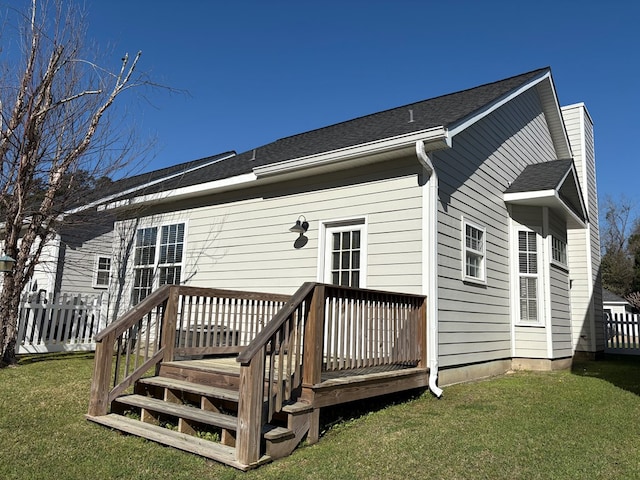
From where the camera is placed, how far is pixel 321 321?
4.21 meters

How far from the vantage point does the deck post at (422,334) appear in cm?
580

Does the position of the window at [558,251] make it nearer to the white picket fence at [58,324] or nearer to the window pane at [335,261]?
the window pane at [335,261]

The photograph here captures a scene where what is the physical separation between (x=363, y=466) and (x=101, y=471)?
→ 1.88 m

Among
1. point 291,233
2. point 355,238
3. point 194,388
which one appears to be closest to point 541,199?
point 355,238

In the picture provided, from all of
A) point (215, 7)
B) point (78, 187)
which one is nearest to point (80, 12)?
point (78, 187)

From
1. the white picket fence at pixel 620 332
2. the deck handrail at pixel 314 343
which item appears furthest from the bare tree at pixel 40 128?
the white picket fence at pixel 620 332

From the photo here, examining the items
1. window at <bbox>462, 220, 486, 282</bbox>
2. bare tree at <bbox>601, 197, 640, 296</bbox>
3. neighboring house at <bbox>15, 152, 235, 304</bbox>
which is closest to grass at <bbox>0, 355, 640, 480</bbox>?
window at <bbox>462, 220, 486, 282</bbox>

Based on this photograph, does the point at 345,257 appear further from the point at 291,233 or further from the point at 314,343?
the point at 314,343

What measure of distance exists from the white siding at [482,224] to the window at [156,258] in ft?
17.9

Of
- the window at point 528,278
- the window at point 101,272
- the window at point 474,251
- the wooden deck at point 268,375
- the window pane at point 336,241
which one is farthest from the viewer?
the window at point 101,272

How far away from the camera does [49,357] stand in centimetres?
878

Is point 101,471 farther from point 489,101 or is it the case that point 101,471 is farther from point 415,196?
point 489,101

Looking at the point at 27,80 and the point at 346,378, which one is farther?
the point at 27,80

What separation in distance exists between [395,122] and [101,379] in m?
5.76
